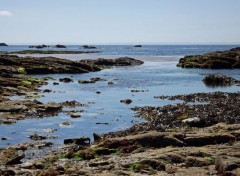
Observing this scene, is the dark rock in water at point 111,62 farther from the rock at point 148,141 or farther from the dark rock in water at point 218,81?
the rock at point 148,141

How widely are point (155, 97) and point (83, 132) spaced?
1151 inches

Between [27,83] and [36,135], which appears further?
[27,83]

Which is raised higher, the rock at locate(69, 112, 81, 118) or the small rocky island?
the small rocky island

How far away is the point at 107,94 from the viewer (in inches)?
3014

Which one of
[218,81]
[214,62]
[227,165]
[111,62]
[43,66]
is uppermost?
[227,165]

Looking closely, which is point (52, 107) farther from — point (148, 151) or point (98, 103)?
point (148, 151)

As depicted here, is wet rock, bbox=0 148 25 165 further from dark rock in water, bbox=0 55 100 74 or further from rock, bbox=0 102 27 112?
dark rock in water, bbox=0 55 100 74

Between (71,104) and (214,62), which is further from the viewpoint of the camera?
(214,62)

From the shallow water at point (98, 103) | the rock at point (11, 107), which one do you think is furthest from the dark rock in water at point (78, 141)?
the rock at point (11, 107)

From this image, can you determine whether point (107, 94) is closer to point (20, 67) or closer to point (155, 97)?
point (155, 97)

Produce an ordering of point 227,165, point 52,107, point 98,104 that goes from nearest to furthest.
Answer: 1. point 227,165
2. point 52,107
3. point 98,104

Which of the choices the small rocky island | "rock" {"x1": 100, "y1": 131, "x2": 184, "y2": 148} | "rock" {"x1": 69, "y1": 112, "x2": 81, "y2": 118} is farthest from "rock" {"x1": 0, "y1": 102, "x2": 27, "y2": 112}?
the small rocky island

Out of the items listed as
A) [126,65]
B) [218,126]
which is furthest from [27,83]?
[126,65]

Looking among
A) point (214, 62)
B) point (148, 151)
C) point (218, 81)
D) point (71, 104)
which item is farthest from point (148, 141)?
point (214, 62)
